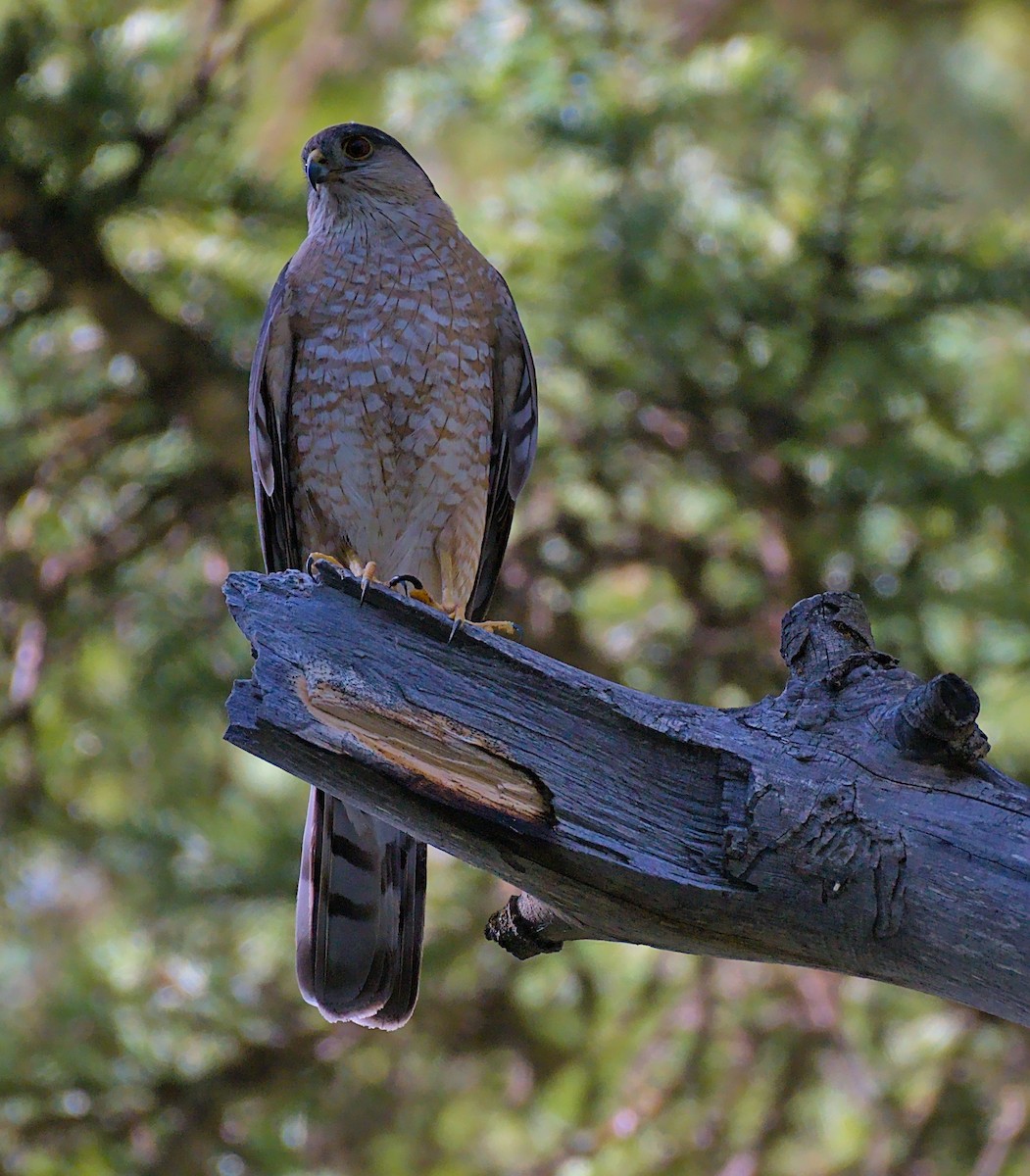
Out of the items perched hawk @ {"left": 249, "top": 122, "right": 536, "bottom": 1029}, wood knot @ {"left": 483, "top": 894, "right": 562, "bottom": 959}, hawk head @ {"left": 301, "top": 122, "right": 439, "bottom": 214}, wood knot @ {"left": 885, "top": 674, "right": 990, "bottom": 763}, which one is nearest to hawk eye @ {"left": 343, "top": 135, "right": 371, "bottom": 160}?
hawk head @ {"left": 301, "top": 122, "right": 439, "bottom": 214}

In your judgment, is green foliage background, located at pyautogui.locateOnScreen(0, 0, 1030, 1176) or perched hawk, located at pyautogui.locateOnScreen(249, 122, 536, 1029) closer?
perched hawk, located at pyautogui.locateOnScreen(249, 122, 536, 1029)

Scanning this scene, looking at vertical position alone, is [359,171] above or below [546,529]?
above

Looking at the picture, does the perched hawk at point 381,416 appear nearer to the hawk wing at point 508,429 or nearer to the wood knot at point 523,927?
the hawk wing at point 508,429

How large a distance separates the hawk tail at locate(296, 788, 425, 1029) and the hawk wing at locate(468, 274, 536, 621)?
794mm

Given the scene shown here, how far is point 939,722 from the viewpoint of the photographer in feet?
7.11

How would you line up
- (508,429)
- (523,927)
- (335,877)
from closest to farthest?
(523,927) → (335,877) → (508,429)

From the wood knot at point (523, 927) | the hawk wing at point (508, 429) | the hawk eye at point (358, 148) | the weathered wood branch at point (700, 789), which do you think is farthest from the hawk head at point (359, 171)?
the wood knot at point (523, 927)

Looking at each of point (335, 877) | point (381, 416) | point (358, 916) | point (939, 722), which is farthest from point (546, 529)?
point (939, 722)

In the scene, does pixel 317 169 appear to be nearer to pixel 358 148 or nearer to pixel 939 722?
pixel 358 148

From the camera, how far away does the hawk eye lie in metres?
4.18

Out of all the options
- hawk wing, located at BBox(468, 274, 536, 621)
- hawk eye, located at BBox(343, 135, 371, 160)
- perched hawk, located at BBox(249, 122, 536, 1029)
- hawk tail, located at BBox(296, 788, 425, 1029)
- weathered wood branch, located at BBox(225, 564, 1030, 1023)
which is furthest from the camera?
hawk eye, located at BBox(343, 135, 371, 160)

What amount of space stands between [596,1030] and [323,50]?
463 centimetres

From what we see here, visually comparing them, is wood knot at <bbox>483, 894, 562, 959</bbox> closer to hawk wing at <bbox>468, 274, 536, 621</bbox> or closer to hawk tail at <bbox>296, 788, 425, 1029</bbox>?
hawk tail at <bbox>296, 788, 425, 1029</bbox>

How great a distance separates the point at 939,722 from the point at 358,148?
2.81 metres
